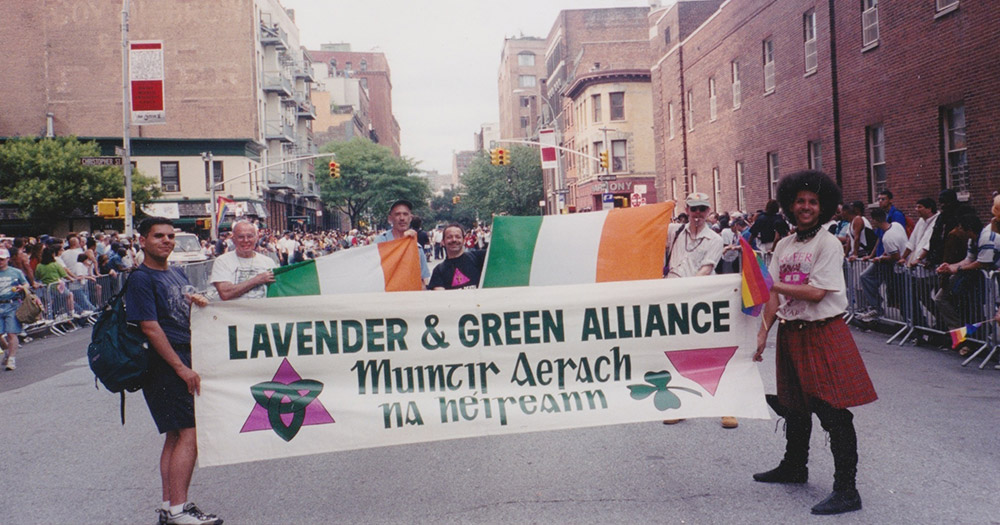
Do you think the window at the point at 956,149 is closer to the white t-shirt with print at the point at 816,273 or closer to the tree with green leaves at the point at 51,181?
the white t-shirt with print at the point at 816,273

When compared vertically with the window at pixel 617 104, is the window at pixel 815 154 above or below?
below

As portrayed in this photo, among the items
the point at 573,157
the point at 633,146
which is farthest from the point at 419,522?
the point at 573,157

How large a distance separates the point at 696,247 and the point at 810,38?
61.1 feet

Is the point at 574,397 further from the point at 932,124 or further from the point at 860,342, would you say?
the point at 932,124

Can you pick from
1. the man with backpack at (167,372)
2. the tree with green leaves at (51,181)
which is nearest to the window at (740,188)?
the man with backpack at (167,372)

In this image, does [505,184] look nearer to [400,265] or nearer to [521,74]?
[521,74]

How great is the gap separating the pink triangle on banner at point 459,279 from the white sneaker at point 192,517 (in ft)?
8.56

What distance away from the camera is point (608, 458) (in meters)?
6.27

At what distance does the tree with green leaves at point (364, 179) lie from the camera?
7806 centimetres

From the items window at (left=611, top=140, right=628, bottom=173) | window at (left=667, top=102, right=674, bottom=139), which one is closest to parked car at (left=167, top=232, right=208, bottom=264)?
window at (left=667, top=102, right=674, bottom=139)

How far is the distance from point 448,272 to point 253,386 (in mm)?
2127

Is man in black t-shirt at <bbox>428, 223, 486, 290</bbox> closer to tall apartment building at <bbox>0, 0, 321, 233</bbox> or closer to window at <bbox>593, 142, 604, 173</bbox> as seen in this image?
tall apartment building at <bbox>0, 0, 321, 233</bbox>

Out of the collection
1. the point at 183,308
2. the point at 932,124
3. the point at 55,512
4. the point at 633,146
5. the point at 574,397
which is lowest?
the point at 55,512

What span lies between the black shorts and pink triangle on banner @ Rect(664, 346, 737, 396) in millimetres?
3008
